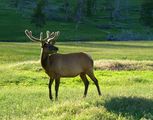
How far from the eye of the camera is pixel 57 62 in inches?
699

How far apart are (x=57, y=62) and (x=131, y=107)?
165 inches

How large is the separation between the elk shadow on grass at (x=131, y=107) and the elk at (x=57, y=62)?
2462 mm

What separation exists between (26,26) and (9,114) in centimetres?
8827

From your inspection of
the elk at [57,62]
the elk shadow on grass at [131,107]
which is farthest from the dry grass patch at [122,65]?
the elk shadow on grass at [131,107]

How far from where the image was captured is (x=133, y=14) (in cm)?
13538

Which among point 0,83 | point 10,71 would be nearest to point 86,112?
point 0,83

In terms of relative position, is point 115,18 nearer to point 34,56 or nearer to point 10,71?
point 34,56

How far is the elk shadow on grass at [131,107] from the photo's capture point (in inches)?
540

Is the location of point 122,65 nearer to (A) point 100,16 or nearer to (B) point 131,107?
(B) point 131,107

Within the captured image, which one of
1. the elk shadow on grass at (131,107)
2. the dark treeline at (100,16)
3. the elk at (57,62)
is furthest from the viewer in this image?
the dark treeline at (100,16)

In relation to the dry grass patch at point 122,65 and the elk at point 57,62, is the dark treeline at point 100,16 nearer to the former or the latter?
the dry grass patch at point 122,65

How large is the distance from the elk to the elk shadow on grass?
246 centimetres

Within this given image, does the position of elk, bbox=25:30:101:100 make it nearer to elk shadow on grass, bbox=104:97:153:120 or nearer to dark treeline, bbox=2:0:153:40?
elk shadow on grass, bbox=104:97:153:120

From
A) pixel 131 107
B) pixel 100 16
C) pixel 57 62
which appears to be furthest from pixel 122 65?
pixel 100 16
